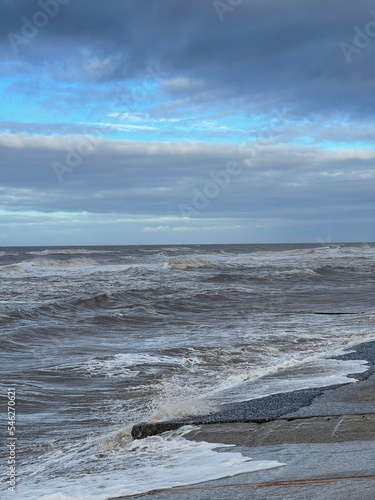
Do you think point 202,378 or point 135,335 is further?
point 135,335

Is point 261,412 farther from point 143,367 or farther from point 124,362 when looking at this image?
point 124,362

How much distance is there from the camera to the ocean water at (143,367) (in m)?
4.91

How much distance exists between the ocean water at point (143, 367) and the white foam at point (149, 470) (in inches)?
0.6

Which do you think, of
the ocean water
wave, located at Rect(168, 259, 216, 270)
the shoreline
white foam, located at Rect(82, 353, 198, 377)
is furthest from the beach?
wave, located at Rect(168, 259, 216, 270)

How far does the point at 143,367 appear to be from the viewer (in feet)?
33.3

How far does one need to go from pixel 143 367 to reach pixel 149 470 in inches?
217

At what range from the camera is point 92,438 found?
6.30m

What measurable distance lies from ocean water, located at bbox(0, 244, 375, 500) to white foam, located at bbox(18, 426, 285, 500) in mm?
15

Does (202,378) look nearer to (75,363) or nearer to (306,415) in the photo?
(75,363)

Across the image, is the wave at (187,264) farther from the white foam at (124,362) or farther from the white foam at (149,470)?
the white foam at (149,470)

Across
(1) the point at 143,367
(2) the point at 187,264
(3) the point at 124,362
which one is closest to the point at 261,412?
(1) the point at 143,367

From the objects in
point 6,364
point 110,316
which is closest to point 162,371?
point 6,364

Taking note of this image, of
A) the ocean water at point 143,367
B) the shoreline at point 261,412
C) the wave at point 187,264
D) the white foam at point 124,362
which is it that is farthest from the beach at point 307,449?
the wave at point 187,264

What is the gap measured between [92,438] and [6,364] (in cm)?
479
